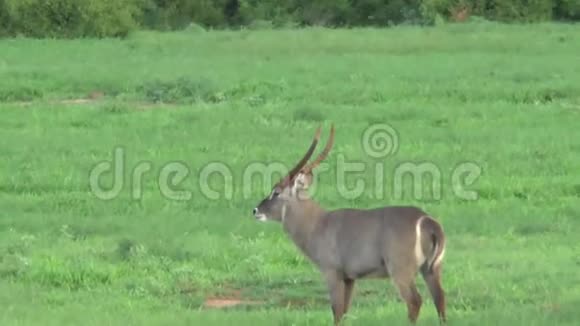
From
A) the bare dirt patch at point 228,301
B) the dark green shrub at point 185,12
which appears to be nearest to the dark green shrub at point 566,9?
the dark green shrub at point 185,12

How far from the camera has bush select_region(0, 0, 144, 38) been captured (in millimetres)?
29875

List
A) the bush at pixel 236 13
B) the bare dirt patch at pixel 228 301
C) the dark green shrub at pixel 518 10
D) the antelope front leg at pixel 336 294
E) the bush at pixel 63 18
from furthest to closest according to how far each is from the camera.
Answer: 1. the dark green shrub at pixel 518 10
2. the bush at pixel 236 13
3. the bush at pixel 63 18
4. the bare dirt patch at pixel 228 301
5. the antelope front leg at pixel 336 294

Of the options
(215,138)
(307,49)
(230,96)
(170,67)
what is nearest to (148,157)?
(215,138)

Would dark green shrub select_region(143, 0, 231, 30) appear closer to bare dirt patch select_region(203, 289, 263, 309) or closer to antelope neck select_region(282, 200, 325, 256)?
bare dirt patch select_region(203, 289, 263, 309)

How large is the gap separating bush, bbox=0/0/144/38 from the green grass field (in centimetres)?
485

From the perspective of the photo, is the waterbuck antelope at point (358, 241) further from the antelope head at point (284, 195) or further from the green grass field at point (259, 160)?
the green grass field at point (259, 160)

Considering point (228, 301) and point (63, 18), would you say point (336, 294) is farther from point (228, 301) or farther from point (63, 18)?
point (63, 18)

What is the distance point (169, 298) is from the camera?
8328 mm

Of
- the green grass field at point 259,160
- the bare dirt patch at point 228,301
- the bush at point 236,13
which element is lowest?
the bare dirt patch at point 228,301

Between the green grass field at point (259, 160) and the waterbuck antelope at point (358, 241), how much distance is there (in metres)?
0.23

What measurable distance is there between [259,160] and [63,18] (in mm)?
17759

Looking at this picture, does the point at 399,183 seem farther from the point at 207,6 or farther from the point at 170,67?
the point at 207,6

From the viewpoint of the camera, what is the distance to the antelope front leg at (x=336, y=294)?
710 cm

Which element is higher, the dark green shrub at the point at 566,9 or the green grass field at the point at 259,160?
the dark green shrub at the point at 566,9
